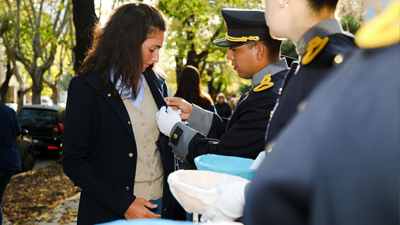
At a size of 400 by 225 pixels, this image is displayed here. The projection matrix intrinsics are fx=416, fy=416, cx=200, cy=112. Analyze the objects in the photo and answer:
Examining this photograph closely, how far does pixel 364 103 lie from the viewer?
22.0 inches

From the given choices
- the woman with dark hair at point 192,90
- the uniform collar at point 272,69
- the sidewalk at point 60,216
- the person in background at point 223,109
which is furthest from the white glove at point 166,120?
the person in background at point 223,109

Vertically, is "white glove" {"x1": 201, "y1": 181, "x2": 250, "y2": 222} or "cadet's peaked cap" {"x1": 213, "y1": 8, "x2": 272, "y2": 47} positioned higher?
"cadet's peaked cap" {"x1": 213, "y1": 8, "x2": 272, "y2": 47}

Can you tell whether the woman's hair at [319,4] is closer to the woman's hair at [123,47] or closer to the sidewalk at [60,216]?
the woman's hair at [123,47]

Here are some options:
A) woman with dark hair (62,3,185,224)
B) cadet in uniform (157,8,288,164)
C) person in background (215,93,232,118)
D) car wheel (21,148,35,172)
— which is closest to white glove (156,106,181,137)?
cadet in uniform (157,8,288,164)

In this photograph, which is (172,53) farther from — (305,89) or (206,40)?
(305,89)

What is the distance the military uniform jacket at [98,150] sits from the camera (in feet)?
7.34

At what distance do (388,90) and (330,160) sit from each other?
12 cm

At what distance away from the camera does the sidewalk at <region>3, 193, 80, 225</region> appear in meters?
6.53

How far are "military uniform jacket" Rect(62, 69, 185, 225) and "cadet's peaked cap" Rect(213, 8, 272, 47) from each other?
0.87 m

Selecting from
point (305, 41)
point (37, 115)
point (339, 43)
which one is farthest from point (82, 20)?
point (37, 115)

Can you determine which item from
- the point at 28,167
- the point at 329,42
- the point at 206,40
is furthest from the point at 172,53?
the point at 329,42

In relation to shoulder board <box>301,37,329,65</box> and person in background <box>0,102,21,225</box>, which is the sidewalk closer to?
person in background <box>0,102,21,225</box>

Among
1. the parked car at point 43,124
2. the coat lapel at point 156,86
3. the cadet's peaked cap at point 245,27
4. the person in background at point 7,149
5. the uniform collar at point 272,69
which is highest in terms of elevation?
the cadet's peaked cap at point 245,27

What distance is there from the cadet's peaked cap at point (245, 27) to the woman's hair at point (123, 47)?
547 millimetres
